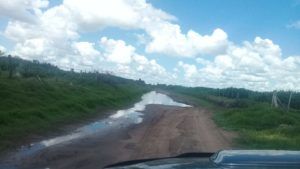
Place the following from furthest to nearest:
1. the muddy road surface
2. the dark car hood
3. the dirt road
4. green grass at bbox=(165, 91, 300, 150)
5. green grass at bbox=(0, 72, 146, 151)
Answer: green grass at bbox=(165, 91, 300, 150) < green grass at bbox=(0, 72, 146, 151) < the dirt road < the muddy road surface < the dark car hood

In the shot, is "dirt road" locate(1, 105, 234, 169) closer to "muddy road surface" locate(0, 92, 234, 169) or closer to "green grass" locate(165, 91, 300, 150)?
"muddy road surface" locate(0, 92, 234, 169)

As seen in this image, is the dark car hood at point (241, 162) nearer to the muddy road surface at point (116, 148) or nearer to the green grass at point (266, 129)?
the muddy road surface at point (116, 148)

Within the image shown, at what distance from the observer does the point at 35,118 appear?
18.9 m

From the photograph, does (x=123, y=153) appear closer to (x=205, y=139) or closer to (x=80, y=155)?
(x=80, y=155)

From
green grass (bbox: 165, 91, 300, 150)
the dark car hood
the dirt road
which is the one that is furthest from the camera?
green grass (bbox: 165, 91, 300, 150)

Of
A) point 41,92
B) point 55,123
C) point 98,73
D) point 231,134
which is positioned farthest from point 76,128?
point 98,73

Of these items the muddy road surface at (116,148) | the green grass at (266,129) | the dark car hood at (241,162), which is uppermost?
the dark car hood at (241,162)

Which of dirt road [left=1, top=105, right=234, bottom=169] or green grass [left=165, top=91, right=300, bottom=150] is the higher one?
green grass [left=165, top=91, right=300, bottom=150]

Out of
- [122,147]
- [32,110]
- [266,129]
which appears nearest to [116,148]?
[122,147]

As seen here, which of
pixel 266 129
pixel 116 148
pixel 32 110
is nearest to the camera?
pixel 116 148

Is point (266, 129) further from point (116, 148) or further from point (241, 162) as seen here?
point (241, 162)

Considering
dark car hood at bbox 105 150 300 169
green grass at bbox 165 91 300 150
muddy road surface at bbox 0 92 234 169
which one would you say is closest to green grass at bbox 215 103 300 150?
green grass at bbox 165 91 300 150

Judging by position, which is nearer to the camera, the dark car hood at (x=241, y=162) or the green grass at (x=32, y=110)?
the dark car hood at (x=241, y=162)

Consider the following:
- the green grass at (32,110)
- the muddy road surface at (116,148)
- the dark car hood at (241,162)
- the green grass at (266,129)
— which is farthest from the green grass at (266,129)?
the dark car hood at (241,162)
